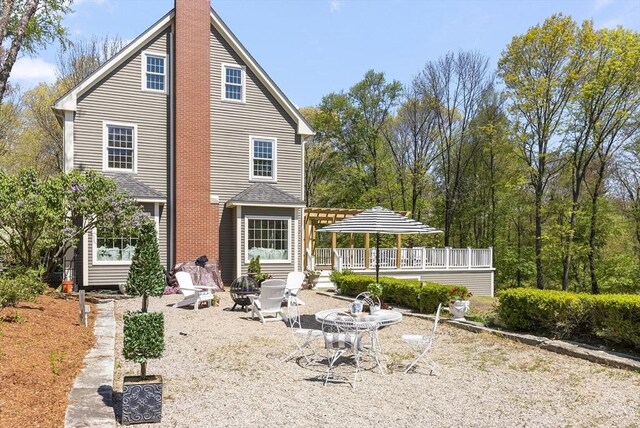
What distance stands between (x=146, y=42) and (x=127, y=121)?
2.88m

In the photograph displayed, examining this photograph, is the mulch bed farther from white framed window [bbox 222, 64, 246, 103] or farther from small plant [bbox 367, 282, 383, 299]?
white framed window [bbox 222, 64, 246, 103]

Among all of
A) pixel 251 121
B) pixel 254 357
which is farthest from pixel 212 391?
pixel 251 121

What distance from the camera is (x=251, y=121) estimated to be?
1895 cm

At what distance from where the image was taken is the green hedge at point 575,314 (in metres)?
7.78

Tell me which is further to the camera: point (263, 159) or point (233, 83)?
point (263, 159)

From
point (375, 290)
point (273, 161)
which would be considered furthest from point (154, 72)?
A: point (375, 290)

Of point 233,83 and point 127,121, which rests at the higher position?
point 233,83

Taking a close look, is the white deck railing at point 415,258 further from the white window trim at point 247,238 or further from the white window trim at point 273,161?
the white window trim at point 273,161

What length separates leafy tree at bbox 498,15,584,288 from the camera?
22.7m

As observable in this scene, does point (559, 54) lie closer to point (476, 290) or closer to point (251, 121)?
point (476, 290)

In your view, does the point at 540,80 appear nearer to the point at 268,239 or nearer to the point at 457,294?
the point at 268,239

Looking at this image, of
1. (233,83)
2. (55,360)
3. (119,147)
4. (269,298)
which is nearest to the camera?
(55,360)

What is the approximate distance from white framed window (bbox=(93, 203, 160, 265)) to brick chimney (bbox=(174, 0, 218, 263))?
96cm

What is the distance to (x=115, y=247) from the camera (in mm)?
16594
